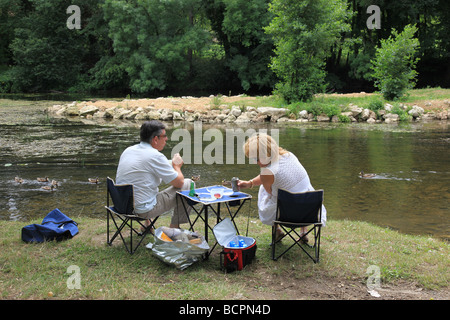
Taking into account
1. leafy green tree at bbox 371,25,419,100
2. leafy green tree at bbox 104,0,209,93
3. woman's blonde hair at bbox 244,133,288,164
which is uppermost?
leafy green tree at bbox 104,0,209,93

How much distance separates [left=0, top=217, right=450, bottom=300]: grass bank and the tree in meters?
17.9

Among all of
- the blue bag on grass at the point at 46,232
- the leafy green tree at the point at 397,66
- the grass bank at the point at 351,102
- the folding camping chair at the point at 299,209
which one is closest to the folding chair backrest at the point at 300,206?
the folding camping chair at the point at 299,209

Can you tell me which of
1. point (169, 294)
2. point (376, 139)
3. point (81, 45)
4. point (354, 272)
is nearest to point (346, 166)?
point (376, 139)

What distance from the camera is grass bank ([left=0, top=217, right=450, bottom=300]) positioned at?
3542 mm

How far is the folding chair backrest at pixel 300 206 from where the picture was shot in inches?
162

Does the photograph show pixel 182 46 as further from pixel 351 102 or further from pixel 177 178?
pixel 177 178

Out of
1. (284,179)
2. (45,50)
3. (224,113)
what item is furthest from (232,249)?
(45,50)

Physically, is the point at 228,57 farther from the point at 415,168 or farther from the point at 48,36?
the point at 415,168

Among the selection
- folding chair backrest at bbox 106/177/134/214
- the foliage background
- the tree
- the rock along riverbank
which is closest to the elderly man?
folding chair backrest at bbox 106/177/134/214

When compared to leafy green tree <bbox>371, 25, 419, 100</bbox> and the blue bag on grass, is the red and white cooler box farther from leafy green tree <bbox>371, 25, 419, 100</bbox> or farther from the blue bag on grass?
leafy green tree <bbox>371, 25, 419, 100</bbox>

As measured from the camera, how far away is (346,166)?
1048 cm

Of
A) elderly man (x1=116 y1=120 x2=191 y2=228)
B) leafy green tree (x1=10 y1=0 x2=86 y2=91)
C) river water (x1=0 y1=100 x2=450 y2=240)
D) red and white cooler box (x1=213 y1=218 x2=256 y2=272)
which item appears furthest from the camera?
leafy green tree (x1=10 y1=0 x2=86 y2=91)

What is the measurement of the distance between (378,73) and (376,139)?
9120mm
